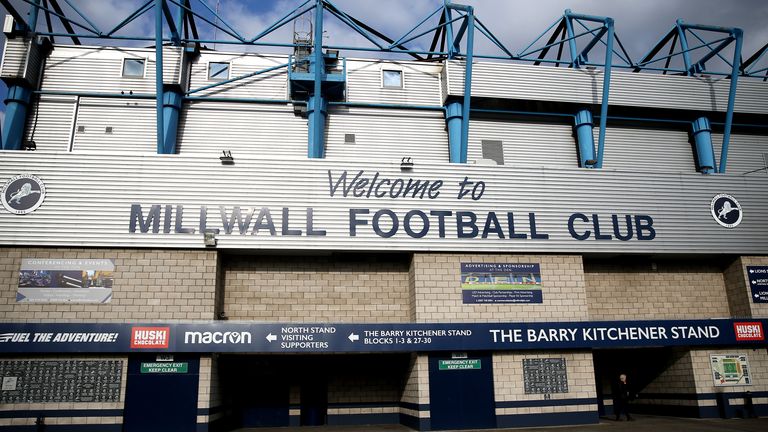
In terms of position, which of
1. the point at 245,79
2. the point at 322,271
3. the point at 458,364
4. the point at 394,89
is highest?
the point at 245,79

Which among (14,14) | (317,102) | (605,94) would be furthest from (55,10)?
(605,94)

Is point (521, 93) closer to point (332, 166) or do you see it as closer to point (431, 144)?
point (431, 144)


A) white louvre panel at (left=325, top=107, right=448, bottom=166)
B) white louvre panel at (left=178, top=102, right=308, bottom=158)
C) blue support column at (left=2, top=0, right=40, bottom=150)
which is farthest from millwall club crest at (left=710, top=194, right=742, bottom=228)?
blue support column at (left=2, top=0, right=40, bottom=150)

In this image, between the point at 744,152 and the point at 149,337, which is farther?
the point at 744,152

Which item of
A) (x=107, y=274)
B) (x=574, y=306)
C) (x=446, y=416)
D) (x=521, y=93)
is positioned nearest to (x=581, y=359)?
(x=574, y=306)

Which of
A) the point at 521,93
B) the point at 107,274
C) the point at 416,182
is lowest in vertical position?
the point at 107,274

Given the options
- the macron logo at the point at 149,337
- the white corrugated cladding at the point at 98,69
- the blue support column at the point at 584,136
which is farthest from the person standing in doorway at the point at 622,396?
the white corrugated cladding at the point at 98,69

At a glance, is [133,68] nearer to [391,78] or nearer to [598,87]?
[391,78]

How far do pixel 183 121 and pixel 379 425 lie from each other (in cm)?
1584

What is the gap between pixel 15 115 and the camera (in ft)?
78.5

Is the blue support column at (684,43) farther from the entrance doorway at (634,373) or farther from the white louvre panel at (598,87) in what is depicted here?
the entrance doorway at (634,373)

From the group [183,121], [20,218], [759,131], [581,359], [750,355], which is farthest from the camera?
[759,131]

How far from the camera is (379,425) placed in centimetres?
1988

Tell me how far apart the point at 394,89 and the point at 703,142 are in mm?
15904
